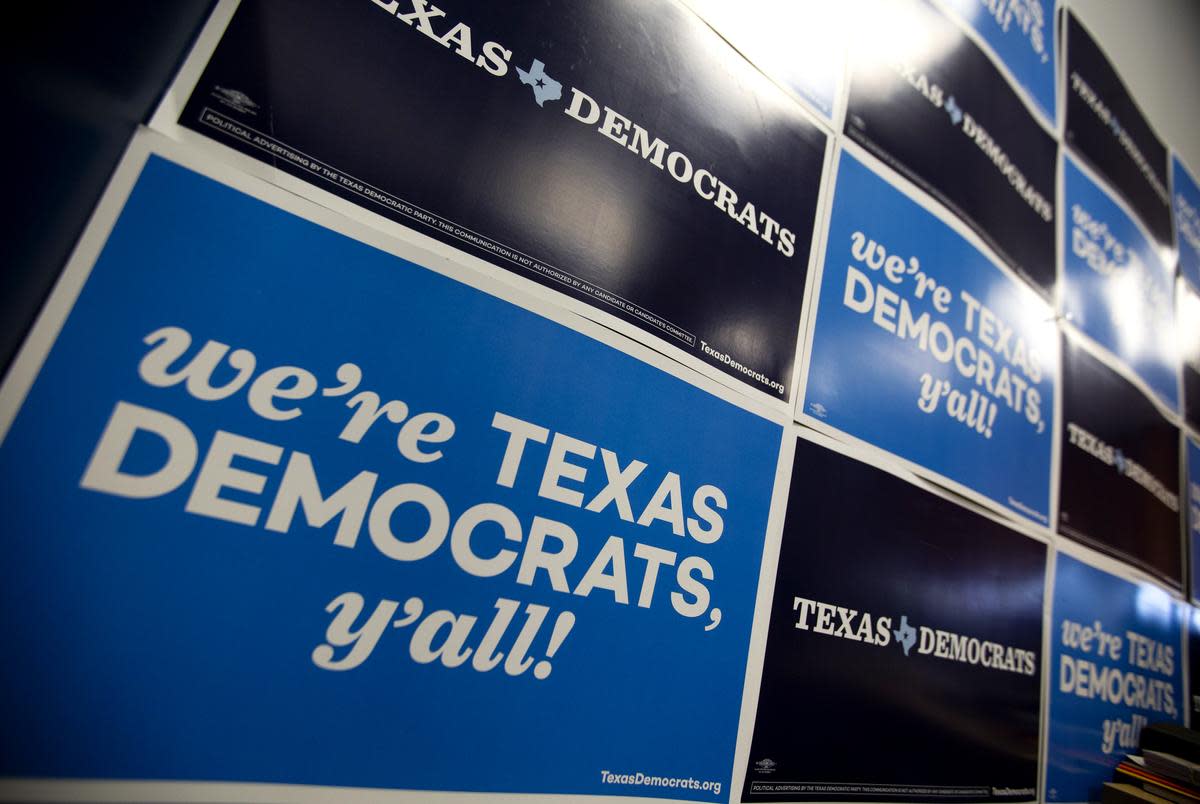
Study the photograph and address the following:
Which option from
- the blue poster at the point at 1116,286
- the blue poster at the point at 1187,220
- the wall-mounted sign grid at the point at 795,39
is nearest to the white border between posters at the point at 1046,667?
the blue poster at the point at 1116,286

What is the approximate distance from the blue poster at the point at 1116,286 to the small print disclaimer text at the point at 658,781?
1457 millimetres

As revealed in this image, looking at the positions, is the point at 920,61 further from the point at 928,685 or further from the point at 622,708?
the point at 622,708

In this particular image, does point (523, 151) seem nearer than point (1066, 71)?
Yes

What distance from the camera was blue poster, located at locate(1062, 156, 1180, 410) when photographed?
1.53 meters

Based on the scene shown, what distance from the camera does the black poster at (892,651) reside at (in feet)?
2.61

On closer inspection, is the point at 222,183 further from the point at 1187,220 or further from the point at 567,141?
the point at 1187,220

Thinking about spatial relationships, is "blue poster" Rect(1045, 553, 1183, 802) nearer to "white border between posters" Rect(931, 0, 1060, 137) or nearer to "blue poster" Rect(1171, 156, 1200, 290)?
"white border between posters" Rect(931, 0, 1060, 137)

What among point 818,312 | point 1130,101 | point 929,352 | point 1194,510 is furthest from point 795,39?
point 1194,510

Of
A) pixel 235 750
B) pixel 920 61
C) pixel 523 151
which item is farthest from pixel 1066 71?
pixel 235 750

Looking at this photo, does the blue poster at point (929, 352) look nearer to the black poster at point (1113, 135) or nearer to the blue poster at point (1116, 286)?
the blue poster at point (1116, 286)

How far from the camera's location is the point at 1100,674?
1307 millimetres

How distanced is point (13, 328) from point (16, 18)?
0.68 feet

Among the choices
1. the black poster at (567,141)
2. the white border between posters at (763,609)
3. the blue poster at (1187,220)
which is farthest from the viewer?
the blue poster at (1187,220)

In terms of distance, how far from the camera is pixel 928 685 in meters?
0.96
